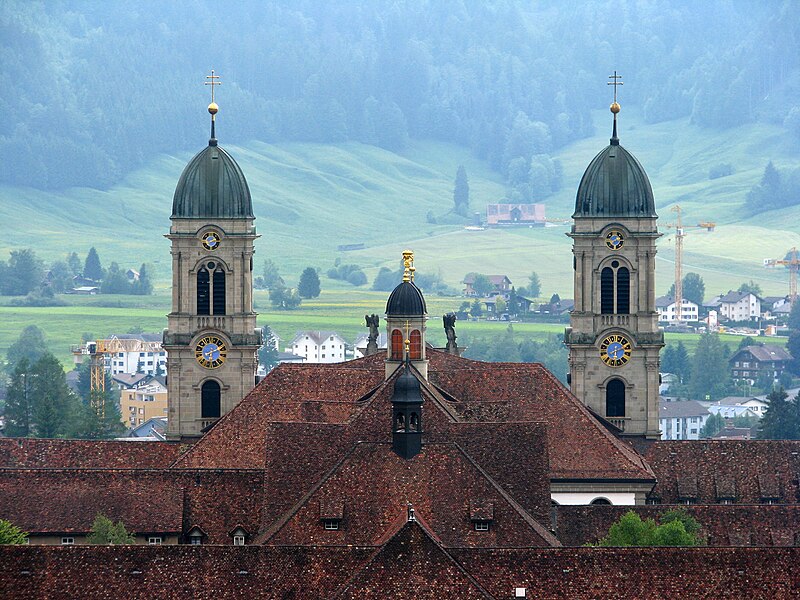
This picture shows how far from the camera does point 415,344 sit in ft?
343

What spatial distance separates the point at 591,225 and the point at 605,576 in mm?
44140

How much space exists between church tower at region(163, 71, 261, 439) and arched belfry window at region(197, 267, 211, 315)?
0.05 m

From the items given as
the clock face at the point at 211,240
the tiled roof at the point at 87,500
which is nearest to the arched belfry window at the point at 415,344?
the tiled roof at the point at 87,500

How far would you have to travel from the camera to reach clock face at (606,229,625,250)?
120m

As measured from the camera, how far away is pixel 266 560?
7881 centimetres

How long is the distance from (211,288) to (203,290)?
41 centimetres

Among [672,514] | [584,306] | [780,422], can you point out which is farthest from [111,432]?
[672,514]

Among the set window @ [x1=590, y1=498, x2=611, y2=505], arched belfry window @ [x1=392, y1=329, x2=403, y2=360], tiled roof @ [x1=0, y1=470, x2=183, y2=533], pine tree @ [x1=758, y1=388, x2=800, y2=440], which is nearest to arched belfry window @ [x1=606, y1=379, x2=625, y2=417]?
window @ [x1=590, y1=498, x2=611, y2=505]

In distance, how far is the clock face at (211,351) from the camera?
4820 inches

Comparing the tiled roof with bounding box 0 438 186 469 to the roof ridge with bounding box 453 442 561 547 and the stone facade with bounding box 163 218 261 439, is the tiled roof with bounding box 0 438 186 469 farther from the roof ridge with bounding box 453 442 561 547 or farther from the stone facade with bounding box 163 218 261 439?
the roof ridge with bounding box 453 442 561 547

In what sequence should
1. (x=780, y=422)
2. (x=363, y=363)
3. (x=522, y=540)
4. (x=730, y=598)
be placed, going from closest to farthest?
(x=730, y=598) < (x=522, y=540) < (x=363, y=363) < (x=780, y=422)

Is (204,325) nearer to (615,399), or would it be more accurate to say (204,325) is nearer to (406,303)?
(615,399)

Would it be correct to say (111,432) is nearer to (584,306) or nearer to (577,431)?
(584,306)

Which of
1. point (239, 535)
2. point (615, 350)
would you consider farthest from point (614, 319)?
point (239, 535)
